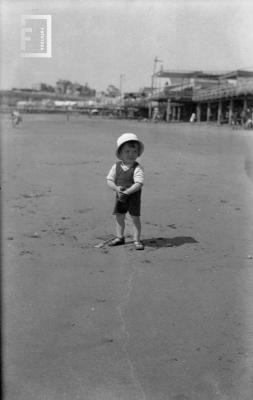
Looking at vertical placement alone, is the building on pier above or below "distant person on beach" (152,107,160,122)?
above

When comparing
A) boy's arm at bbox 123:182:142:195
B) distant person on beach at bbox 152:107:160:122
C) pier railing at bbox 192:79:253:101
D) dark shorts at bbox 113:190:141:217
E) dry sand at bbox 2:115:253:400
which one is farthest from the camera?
distant person on beach at bbox 152:107:160:122

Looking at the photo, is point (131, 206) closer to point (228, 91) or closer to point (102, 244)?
point (102, 244)

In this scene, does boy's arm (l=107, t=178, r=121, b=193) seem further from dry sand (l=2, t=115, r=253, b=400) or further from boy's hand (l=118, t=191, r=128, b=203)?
dry sand (l=2, t=115, r=253, b=400)

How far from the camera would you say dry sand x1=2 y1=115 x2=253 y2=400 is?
222cm

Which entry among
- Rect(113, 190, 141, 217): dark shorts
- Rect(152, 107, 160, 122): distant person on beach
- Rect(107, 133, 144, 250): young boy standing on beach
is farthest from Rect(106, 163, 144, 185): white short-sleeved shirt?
Rect(152, 107, 160, 122): distant person on beach

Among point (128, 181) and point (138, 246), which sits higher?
point (128, 181)

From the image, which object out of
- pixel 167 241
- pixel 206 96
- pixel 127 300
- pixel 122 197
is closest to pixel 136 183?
pixel 122 197

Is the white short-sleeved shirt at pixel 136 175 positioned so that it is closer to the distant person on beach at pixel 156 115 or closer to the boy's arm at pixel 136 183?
the boy's arm at pixel 136 183

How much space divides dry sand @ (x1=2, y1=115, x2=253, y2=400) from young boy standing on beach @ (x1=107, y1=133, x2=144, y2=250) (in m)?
0.16

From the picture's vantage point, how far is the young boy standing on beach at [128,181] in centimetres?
418

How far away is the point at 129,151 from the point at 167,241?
0.90 meters

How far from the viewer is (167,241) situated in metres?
4.50

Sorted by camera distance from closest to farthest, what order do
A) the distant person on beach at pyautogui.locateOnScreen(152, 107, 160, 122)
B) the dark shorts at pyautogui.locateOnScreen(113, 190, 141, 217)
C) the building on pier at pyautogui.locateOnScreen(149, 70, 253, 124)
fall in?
the dark shorts at pyautogui.locateOnScreen(113, 190, 141, 217) < the building on pier at pyautogui.locateOnScreen(149, 70, 253, 124) < the distant person on beach at pyautogui.locateOnScreen(152, 107, 160, 122)

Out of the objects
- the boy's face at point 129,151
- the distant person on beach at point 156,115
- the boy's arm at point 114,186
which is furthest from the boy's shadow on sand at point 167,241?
the distant person on beach at point 156,115
